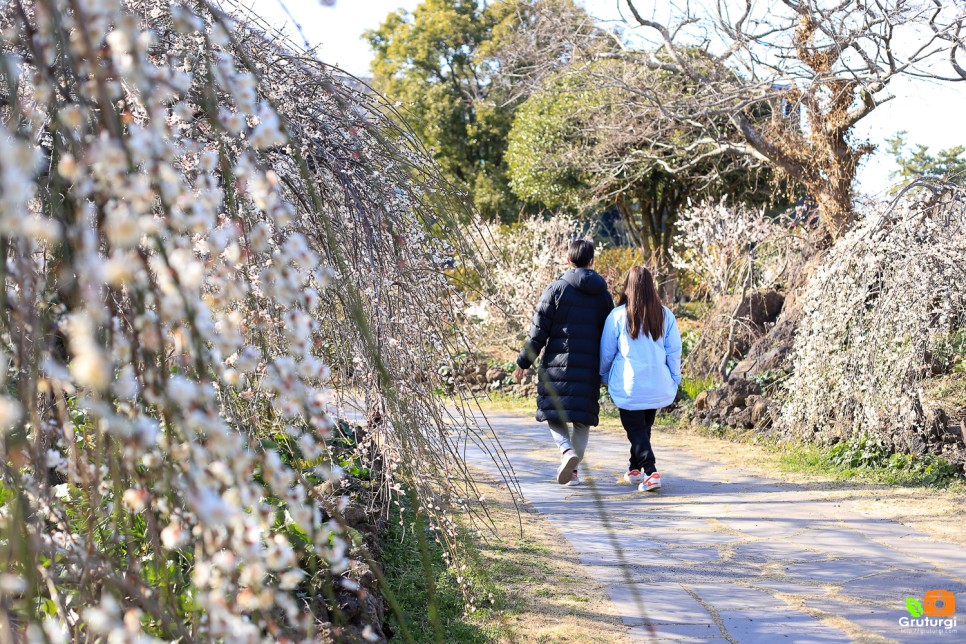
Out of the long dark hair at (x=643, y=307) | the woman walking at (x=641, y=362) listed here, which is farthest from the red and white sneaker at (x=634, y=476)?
the long dark hair at (x=643, y=307)

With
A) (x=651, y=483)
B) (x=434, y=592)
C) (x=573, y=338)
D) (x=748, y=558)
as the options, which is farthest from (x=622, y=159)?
(x=434, y=592)

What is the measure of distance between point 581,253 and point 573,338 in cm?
50

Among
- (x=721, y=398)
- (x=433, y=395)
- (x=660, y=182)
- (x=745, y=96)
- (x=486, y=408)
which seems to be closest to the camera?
(x=433, y=395)

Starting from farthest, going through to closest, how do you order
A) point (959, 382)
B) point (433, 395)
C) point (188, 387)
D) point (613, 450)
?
1. point (613, 450)
2. point (959, 382)
3. point (433, 395)
4. point (188, 387)

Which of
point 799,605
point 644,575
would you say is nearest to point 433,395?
point 644,575

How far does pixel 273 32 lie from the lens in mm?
2465

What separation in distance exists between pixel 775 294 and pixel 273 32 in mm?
7111

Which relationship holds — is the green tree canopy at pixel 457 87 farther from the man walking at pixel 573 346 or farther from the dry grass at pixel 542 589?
the dry grass at pixel 542 589

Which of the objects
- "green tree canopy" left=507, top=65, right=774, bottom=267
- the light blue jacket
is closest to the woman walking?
the light blue jacket

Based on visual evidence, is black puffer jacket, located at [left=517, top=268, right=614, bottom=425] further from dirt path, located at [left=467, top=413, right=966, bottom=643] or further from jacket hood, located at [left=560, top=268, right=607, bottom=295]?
dirt path, located at [left=467, top=413, right=966, bottom=643]

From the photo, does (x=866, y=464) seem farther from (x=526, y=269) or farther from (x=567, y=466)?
(x=526, y=269)

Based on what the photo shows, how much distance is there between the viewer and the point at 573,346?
4871mm

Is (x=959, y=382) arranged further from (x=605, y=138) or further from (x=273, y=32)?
(x=605, y=138)

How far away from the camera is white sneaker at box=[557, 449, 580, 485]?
479 centimetres
